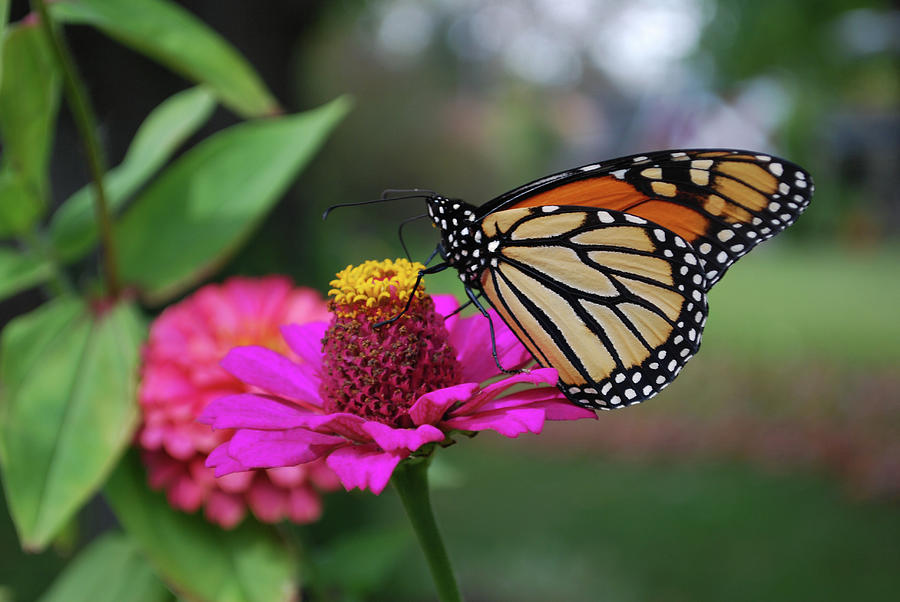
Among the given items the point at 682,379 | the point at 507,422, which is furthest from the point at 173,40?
the point at 682,379

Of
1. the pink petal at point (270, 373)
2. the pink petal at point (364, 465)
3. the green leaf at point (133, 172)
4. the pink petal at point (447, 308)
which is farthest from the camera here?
the green leaf at point (133, 172)

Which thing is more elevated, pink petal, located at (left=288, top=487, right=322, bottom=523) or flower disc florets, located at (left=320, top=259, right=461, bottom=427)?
flower disc florets, located at (left=320, top=259, right=461, bottom=427)

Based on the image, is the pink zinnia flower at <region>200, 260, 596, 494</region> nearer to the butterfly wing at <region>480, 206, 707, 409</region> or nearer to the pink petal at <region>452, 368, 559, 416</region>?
the pink petal at <region>452, 368, 559, 416</region>

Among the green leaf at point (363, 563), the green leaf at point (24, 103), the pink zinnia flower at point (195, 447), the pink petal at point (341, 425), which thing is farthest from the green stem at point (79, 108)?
the green leaf at point (363, 563)

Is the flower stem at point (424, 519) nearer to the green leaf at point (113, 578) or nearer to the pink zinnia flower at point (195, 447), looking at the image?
the pink zinnia flower at point (195, 447)

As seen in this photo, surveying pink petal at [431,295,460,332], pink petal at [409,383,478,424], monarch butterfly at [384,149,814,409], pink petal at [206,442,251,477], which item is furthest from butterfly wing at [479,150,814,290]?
pink petal at [206,442,251,477]

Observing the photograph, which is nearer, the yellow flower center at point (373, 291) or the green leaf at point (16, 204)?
the yellow flower center at point (373, 291)
